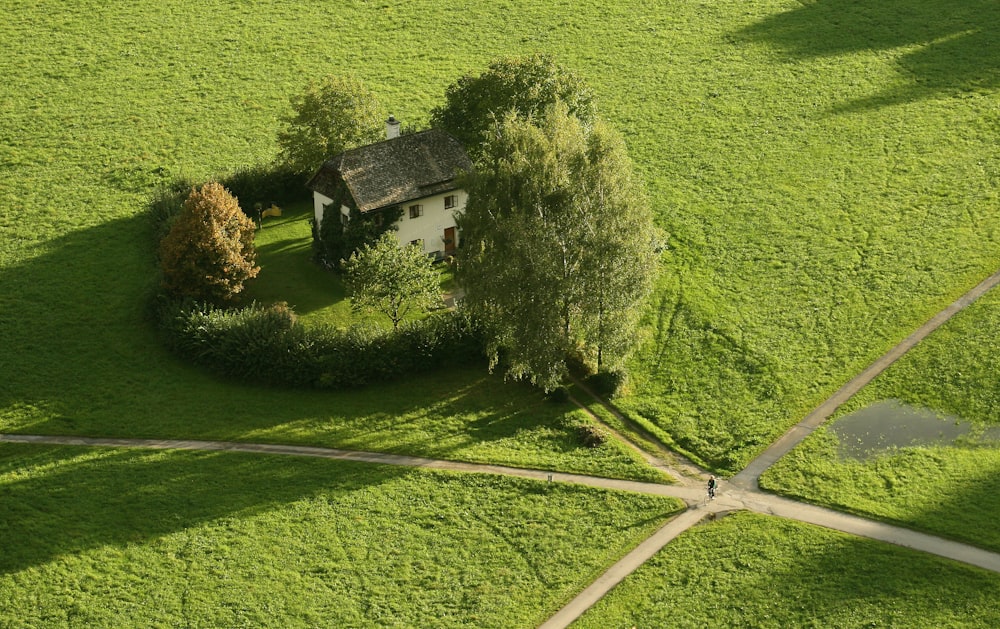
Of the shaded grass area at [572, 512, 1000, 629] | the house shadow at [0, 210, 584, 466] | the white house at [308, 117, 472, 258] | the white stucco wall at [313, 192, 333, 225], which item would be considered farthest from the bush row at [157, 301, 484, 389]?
the shaded grass area at [572, 512, 1000, 629]

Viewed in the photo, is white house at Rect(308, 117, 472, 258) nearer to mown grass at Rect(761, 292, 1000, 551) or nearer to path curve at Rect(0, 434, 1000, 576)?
path curve at Rect(0, 434, 1000, 576)

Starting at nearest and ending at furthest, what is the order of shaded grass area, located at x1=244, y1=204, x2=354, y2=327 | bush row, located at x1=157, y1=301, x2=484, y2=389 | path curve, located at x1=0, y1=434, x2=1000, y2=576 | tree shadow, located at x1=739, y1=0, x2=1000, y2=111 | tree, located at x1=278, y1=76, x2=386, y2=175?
path curve, located at x1=0, y1=434, x2=1000, y2=576, bush row, located at x1=157, y1=301, x2=484, y2=389, shaded grass area, located at x1=244, y1=204, x2=354, y2=327, tree, located at x1=278, y1=76, x2=386, y2=175, tree shadow, located at x1=739, y1=0, x2=1000, y2=111

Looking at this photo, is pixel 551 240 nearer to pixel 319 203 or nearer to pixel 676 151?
pixel 319 203

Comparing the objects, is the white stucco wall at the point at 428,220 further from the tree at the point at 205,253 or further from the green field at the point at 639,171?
the tree at the point at 205,253

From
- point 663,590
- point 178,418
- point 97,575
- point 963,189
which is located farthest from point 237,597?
point 963,189

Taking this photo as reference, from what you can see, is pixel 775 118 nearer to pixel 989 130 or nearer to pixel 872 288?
pixel 989 130

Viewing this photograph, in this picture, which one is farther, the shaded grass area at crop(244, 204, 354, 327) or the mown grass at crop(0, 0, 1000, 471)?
the shaded grass area at crop(244, 204, 354, 327)
